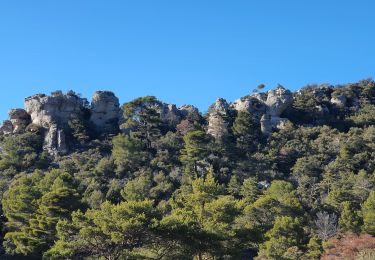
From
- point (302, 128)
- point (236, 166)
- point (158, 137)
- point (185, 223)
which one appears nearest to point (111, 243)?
point (185, 223)

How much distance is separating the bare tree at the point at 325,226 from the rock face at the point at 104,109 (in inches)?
1332

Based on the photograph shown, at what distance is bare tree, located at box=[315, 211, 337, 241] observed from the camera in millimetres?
39606

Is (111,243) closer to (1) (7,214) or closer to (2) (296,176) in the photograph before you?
(1) (7,214)

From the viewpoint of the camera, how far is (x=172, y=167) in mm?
53125

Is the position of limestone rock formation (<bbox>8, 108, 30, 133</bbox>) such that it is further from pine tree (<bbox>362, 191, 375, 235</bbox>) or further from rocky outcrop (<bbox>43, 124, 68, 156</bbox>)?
pine tree (<bbox>362, 191, 375, 235</bbox>)

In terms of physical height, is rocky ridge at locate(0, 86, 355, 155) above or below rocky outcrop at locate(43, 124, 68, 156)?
above

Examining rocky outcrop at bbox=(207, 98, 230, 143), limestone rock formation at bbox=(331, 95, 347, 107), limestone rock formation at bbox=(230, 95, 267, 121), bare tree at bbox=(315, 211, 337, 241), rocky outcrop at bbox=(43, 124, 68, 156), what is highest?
limestone rock formation at bbox=(331, 95, 347, 107)

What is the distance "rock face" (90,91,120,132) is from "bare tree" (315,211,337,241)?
33.8 meters

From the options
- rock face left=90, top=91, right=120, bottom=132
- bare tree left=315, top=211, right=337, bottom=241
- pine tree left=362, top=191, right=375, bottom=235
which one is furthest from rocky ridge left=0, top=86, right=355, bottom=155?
pine tree left=362, top=191, right=375, bottom=235

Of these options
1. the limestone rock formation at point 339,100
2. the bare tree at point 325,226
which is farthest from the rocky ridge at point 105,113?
the bare tree at point 325,226

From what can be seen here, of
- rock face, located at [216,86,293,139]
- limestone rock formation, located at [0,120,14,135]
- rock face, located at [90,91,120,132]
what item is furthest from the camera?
rock face, located at [90,91,120,132]

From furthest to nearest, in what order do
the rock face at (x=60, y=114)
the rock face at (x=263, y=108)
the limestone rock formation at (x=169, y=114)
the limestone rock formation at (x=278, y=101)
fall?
the limestone rock formation at (x=278, y=101) < the limestone rock formation at (x=169, y=114) < the rock face at (x=263, y=108) < the rock face at (x=60, y=114)

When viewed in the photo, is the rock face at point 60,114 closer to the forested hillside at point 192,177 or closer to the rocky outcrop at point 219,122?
the forested hillside at point 192,177

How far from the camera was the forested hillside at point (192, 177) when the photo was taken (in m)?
25.6
